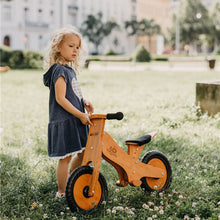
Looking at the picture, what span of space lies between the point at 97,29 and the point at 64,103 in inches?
2308

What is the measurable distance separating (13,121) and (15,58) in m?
15.3

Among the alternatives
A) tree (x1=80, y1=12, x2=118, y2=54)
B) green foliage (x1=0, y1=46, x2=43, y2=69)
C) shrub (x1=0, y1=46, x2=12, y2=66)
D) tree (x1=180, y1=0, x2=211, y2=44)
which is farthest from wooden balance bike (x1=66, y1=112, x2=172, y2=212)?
tree (x1=180, y1=0, x2=211, y2=44)

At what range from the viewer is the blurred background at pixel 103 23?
52.5m

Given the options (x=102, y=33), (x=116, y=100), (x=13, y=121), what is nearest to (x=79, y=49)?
(x=13, y=121)

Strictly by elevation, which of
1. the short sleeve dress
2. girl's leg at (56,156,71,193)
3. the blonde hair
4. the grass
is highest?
the blonde hair

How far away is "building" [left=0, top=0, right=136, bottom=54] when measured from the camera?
170 feet

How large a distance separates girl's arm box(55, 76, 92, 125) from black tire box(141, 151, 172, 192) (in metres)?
0.71

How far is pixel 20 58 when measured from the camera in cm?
2130

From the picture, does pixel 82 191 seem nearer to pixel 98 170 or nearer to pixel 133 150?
pixel 98 170

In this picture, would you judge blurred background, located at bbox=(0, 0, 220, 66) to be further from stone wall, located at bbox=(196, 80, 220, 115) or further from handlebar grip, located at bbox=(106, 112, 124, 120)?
handlebar grip, located at bbox=(106, 112, 124, 120)

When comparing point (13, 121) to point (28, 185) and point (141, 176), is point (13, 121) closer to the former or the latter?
point (28, 185)

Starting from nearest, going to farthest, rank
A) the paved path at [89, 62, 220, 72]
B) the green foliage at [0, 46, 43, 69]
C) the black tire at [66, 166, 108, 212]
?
the black tire at [66, 166, 108, 212], the green foliage at [0, 46, 43, 69], the paved path at [89, 62, 220, 72]

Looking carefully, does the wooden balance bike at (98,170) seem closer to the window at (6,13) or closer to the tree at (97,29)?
the window at (6,13)

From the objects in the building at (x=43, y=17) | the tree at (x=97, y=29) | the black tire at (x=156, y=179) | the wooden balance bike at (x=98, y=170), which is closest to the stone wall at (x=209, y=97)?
the black tire at (x=156, y=179)
